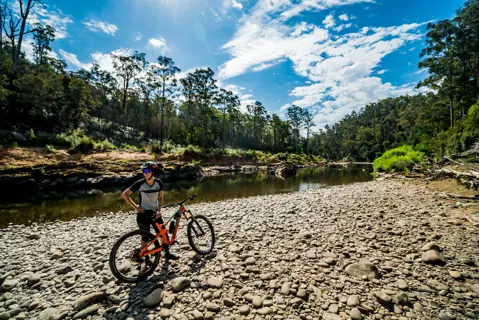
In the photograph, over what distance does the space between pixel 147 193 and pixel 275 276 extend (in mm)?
2807

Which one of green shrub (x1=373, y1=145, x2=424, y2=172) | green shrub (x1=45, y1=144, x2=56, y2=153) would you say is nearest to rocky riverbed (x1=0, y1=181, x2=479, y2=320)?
green shrub (x1=373, y1=145, x2=424, y2=172)

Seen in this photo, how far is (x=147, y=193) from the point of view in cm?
396

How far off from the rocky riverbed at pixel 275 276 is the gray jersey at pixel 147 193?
127 centimetres

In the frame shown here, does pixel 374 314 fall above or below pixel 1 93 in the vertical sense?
below

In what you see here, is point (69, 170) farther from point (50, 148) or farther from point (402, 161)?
point (402, 161)

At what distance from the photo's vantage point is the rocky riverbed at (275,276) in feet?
9.44

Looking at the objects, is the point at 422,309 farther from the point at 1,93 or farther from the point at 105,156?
the point at 1,93

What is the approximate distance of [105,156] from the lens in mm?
22234

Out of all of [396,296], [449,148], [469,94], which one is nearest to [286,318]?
[396,296]

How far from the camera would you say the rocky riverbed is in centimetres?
288

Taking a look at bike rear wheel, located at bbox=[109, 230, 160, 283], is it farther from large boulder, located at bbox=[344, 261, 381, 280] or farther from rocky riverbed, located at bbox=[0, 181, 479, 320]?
large boulder, located at bbox=[344, 261, 381, 280]

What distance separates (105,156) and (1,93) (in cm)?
931

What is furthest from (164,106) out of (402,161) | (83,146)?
(402,161)

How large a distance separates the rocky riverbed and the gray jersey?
127 cm
